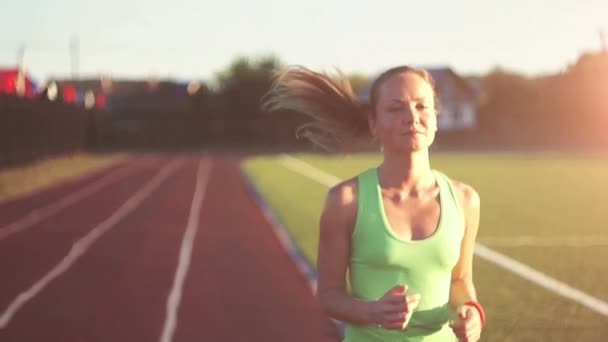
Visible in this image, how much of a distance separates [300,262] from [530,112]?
62.5m

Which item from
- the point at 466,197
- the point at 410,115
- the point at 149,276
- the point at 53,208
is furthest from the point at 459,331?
the point at 53,208

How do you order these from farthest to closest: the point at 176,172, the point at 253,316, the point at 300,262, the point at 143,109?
the point at 143,109 → the point at 176,172 → the point at 300,262 → the point at 253,316

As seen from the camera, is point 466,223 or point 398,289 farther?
point 466,223

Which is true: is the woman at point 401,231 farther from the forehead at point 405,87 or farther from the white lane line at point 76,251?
the white lane line at point 76,251

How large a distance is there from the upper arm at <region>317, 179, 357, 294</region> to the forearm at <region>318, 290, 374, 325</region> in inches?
1.3

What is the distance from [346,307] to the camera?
9.37ft

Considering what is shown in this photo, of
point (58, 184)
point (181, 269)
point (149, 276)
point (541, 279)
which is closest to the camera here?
point (541, 279)

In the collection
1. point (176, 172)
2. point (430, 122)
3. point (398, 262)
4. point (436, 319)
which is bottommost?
point (176, 172)

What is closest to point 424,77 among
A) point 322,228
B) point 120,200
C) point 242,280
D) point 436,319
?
point 322,228

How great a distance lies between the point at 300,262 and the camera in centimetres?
1366

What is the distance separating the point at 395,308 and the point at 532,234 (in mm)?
15024

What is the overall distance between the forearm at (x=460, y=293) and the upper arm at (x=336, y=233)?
1.17 feet

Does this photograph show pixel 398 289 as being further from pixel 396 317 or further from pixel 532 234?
pixel 532 234

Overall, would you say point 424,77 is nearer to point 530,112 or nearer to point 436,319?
point 436,319
